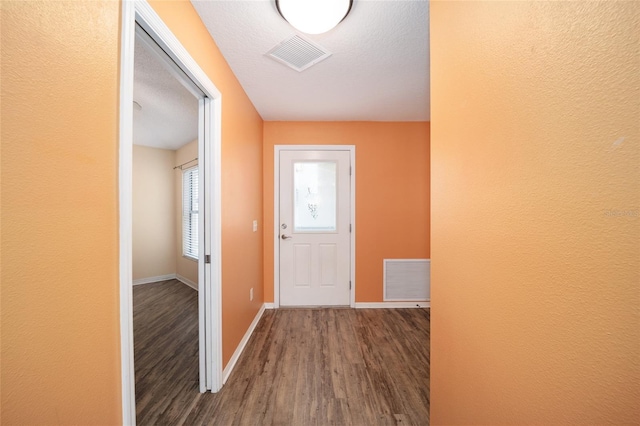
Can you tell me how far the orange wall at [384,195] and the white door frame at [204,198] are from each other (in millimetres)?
1391

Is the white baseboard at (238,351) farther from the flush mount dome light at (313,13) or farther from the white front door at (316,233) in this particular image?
the flush mount dome light at (313,13)

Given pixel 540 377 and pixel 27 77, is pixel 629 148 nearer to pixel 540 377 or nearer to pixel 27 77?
pixel 540 377

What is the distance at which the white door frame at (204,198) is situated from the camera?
0.82 meters

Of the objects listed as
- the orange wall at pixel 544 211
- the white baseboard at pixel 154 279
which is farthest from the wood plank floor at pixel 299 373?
the white baseboard at pixel 154 279

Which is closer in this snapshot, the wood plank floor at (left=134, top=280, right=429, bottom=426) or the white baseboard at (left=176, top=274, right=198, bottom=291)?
the wood plank floor at (left=134, top=280, right=429, bottom=426)

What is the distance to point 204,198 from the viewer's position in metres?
1.64

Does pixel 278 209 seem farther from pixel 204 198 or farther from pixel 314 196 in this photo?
pixel 204 198

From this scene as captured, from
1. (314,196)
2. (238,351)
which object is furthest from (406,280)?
(238,351)

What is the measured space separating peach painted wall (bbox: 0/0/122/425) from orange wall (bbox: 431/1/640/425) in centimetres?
119

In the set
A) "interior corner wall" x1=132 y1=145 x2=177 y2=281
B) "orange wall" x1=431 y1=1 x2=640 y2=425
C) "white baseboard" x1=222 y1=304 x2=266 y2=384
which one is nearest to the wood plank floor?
"white baseboard" x1=222 y1=304 x2=266 y2=384

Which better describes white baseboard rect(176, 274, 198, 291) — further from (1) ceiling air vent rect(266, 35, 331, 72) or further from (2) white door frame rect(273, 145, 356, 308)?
(1) ceiling air vent rect(266, 35, 331, 72)

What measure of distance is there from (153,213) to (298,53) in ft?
12.3

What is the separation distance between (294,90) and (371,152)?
1272 millimetres

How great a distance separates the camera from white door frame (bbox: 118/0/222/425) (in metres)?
0.82
